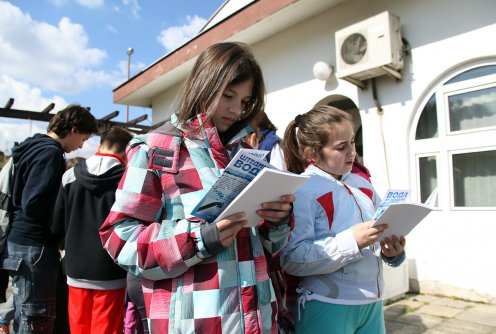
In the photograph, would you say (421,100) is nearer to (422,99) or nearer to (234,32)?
(422,99)

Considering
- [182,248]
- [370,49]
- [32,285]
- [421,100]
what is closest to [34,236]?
[32,285]

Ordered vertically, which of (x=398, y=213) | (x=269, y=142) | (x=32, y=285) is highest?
(x=269, y=142)

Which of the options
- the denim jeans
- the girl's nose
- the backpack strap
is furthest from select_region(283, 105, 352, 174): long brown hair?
the backpack strap

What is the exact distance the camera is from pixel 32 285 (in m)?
2.15

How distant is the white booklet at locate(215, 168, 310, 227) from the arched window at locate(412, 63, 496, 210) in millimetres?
3363

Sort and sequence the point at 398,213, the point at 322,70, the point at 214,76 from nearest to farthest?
the point at 214,76 < the point at 398,213 < the point at 322,70

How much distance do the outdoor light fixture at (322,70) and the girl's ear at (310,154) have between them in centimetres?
346

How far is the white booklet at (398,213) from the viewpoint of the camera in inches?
50.4

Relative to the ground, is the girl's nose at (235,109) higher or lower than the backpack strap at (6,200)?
higher

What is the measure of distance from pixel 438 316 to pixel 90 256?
310 cm

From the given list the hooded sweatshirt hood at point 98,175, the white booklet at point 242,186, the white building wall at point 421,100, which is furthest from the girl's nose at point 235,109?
the white building wall at point 421,100

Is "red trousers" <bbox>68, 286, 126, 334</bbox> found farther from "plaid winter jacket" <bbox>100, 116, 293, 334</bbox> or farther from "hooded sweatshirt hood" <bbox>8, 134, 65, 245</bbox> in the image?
"plaid winter jacket" <bbox>100, 116, 293, 334</bbox>

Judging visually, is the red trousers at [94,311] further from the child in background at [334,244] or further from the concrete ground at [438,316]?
the concrete ground at [438,316]

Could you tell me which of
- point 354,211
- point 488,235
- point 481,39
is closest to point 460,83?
point 481,39
